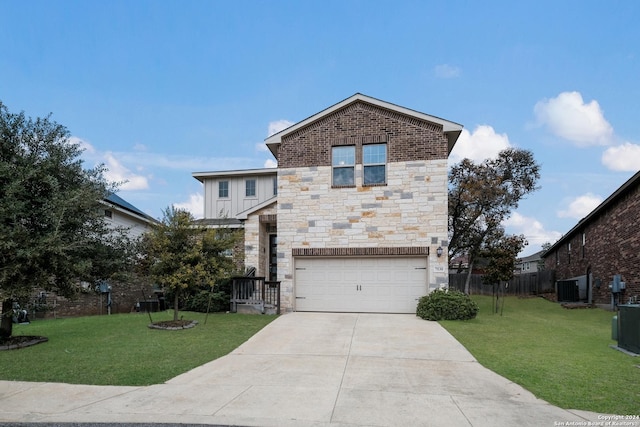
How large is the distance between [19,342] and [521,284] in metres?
28.4

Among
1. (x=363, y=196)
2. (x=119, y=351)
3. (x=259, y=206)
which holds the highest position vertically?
(x=363, y=196)

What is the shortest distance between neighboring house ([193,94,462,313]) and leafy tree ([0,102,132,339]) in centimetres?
693

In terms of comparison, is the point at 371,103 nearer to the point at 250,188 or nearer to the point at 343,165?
the point at 343,165

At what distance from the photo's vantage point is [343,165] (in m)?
16.0

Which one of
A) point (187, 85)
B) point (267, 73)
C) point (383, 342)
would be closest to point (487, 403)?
point (383, 342)

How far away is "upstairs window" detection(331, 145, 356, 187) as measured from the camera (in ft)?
52.3

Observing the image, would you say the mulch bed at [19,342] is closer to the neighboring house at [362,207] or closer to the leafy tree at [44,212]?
the leafy tree at [44,212]

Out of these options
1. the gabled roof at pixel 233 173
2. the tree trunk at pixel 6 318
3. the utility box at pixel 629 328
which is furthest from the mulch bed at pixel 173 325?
the utility box at pixel 629 328

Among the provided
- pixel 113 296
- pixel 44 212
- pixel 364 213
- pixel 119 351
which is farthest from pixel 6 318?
pixel 364 213

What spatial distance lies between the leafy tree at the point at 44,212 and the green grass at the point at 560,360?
30.3 ft

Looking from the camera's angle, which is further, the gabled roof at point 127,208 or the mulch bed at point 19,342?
the gabled roof at point 127,208

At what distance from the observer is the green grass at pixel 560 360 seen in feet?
19.5

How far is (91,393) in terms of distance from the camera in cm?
620

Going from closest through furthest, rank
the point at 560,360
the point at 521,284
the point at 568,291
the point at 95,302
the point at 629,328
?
the point at 560,360 < the point at 629,328 < the point at 95,302 < the point at 568,291 < the point at 521,284
